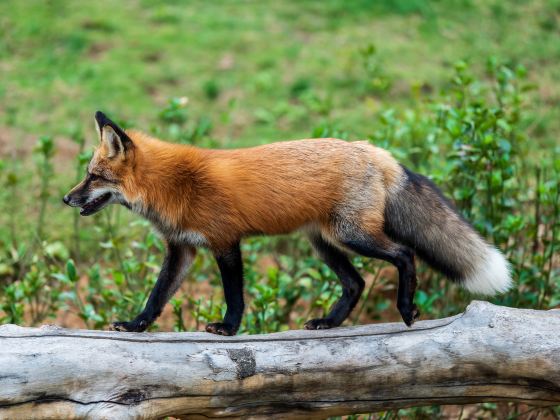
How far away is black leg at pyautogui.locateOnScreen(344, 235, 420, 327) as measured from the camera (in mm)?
4609

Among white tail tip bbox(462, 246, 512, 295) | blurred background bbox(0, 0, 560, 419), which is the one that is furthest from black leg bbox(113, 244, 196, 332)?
white tail tip bbox(462, 246, 512, 295)

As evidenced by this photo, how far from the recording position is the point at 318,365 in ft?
13.7

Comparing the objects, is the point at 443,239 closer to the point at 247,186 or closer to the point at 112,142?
the point at 247,186

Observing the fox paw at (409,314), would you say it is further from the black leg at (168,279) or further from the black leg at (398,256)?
the black leg at (168,279)

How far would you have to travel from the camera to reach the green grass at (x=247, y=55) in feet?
32.6

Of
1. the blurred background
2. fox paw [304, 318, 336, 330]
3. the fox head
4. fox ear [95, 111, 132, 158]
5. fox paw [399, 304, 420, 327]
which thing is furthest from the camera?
the blurred background

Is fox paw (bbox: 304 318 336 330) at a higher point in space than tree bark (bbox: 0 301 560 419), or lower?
lower

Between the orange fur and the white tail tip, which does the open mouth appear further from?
the white tail tip

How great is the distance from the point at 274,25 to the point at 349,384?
342 inches

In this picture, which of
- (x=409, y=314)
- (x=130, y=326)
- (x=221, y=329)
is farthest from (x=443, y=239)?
(x=130, y=326)

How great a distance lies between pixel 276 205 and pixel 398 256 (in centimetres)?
76

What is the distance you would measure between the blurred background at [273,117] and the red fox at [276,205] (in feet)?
1.52

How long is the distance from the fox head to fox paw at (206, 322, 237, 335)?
0.90 m

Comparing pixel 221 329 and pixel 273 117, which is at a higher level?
pixel 273 117
